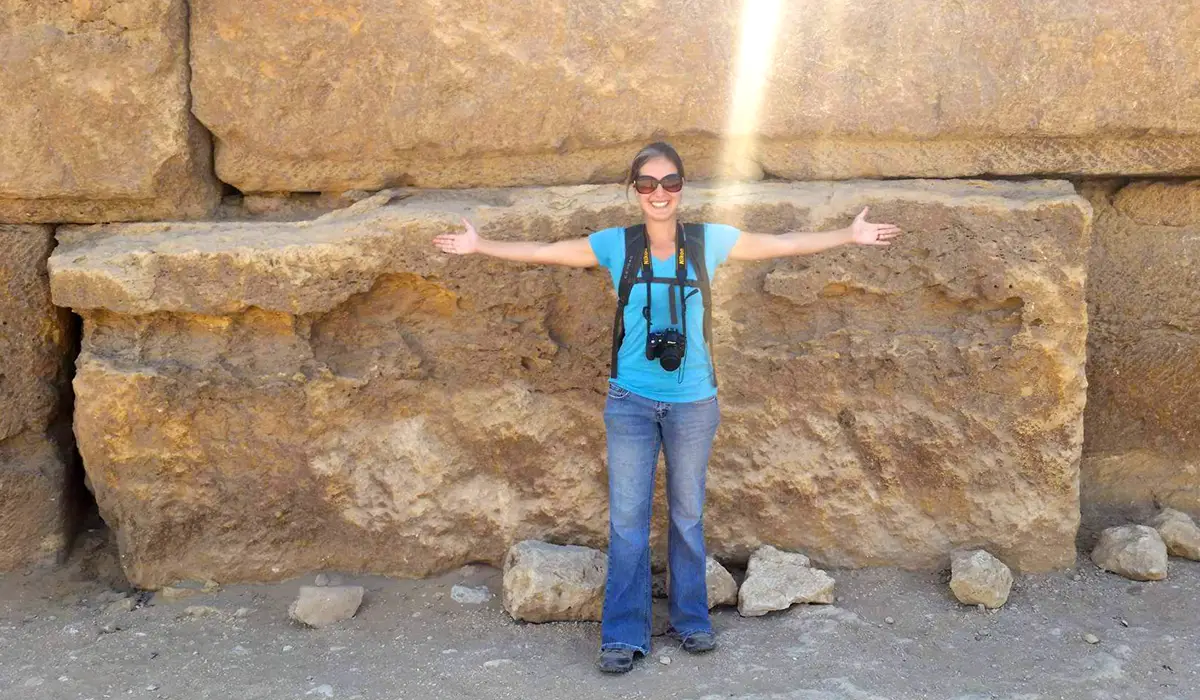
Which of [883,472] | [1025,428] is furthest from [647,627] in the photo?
[1025,428]

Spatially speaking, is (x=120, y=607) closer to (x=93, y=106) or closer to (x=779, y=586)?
(x=93, y=106)

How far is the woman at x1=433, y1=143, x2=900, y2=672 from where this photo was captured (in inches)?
123

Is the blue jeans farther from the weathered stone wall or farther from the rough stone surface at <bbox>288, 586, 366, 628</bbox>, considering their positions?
the rough stone surface at <bbox>288, 586, 366, 628</bbox>

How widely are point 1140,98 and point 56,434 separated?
385cm

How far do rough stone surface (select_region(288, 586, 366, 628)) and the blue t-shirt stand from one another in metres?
1.21

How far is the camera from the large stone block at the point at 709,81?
3623mm

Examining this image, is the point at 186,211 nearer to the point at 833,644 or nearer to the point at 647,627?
the point at 647,627

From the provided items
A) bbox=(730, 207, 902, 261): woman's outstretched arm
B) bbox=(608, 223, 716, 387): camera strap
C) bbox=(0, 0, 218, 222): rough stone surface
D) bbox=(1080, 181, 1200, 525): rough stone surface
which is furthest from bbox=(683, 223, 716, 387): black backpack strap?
bbox=(0, 0, 218, 222): rough stone surface

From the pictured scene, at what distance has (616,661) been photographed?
321cm

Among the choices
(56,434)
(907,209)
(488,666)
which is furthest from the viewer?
(56,434)

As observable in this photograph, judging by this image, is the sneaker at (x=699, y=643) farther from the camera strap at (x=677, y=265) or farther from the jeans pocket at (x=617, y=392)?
the camera strap at (x=677, y=265)

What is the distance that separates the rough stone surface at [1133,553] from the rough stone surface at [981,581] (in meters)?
0.43

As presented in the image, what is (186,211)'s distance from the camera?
12.5 feet

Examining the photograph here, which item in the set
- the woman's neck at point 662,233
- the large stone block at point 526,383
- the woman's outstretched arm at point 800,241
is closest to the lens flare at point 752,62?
the large stone block at point 526,383
